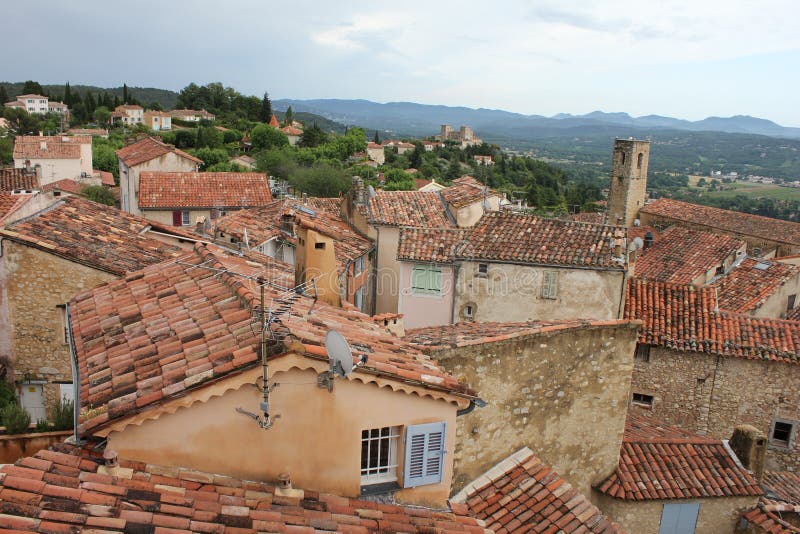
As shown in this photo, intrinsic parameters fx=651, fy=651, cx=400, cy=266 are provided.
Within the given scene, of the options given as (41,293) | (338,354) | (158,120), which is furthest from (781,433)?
(158,120)

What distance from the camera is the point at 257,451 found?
6.11m

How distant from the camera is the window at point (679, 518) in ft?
41.6

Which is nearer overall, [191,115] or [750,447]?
[750,447]

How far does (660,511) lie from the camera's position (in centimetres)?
1266

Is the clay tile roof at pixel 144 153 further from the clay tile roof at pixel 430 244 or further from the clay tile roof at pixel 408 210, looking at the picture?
the clay tile roof at pixel 430 244

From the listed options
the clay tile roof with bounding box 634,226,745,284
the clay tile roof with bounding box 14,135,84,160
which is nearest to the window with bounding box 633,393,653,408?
the clay tile roof with bounding box 634,226,745,284

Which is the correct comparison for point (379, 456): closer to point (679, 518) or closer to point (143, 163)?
point (679, 518)

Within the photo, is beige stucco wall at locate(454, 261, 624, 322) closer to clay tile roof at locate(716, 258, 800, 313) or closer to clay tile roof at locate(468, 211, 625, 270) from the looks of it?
clay tile roof at locate(468, 211, 625, 270)

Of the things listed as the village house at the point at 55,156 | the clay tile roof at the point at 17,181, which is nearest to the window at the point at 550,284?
the clay tile roof at the point at 17,181

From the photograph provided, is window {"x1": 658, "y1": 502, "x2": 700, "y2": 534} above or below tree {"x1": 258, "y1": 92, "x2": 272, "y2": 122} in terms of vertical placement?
below

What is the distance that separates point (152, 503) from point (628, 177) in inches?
2496

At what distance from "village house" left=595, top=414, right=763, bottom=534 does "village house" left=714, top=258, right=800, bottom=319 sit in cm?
1356

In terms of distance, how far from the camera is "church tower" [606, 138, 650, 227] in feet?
205

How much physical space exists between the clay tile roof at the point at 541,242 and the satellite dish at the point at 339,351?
14687 mm
